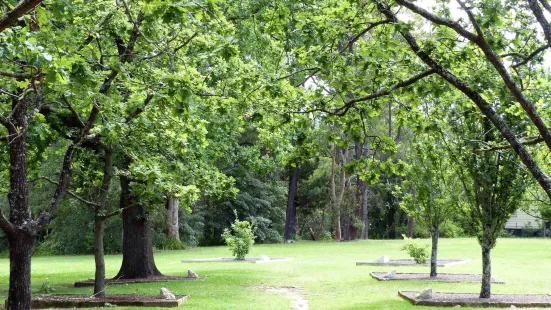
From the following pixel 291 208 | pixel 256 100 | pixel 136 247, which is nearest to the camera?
pixel 256 100

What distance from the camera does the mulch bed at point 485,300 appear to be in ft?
41.5

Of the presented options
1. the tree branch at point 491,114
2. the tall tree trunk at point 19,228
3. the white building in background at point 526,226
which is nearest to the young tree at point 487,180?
the tree branch at point 491,114

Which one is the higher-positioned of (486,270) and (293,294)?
(486,270)

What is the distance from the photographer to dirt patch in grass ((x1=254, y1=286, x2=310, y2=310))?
13220mm

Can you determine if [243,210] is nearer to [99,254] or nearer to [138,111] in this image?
[99,254]

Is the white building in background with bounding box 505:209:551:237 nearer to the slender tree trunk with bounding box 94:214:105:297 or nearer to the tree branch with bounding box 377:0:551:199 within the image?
the slender tree trunk with bounding box 94:214:105:297

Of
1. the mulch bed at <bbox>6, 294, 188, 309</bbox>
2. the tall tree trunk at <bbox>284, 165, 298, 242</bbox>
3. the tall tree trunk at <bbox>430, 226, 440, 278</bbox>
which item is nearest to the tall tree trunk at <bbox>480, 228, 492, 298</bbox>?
the tall tree trunk at <bbox>430, 226, 440, 278</bbox>

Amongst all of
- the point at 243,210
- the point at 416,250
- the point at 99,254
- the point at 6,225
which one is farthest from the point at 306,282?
the point at 243,210

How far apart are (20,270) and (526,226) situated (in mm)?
48926

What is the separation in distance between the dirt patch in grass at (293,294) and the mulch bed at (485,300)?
2.21 m

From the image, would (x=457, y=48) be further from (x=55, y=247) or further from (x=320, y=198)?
(x=320, y=198)

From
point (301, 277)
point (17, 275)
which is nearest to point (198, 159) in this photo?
point (301, 277)

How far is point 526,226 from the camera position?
5250 cm

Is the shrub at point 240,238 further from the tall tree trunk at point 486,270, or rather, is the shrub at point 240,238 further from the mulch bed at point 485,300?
the tall tree trunk at point 486,270
